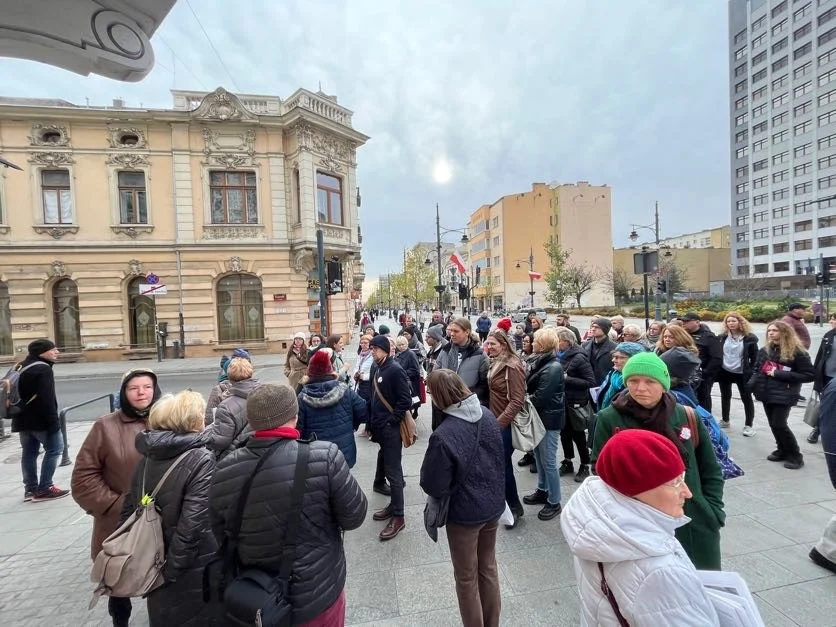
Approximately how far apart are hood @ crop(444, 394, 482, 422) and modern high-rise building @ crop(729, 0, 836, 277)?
235ft

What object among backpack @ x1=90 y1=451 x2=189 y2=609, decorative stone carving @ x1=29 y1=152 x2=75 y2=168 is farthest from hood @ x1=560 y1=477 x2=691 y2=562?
decorative stone carving @ x1=29 y1=152 x2=75 y2=168

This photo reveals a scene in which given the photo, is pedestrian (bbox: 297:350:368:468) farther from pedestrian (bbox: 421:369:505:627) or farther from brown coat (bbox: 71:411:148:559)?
pedestrian (bbox: 421:369:505:627)

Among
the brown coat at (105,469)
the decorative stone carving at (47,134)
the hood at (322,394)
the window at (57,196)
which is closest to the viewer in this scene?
the brown coat at (105,469)

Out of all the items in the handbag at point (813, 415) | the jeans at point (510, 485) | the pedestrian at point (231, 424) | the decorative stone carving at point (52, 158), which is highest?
the decorative stone carving at point (52, 158)

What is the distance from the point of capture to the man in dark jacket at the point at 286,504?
1.89 meters

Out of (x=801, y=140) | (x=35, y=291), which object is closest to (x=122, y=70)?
(x=35, y=291)

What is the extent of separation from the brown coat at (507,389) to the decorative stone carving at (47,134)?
2299 centimetres

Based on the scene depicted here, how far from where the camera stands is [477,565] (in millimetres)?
2635

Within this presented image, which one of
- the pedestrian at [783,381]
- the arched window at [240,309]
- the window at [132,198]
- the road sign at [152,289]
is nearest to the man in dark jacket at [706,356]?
the pedestrian at [783,381]

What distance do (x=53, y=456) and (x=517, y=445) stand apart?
575 cm

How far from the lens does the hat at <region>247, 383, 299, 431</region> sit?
6.54 feet

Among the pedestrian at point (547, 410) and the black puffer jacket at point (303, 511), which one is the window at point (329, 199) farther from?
the black puffer jacket at point (303, 511)

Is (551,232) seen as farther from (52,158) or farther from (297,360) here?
(297,360)

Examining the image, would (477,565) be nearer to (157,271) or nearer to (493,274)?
(157,271)
